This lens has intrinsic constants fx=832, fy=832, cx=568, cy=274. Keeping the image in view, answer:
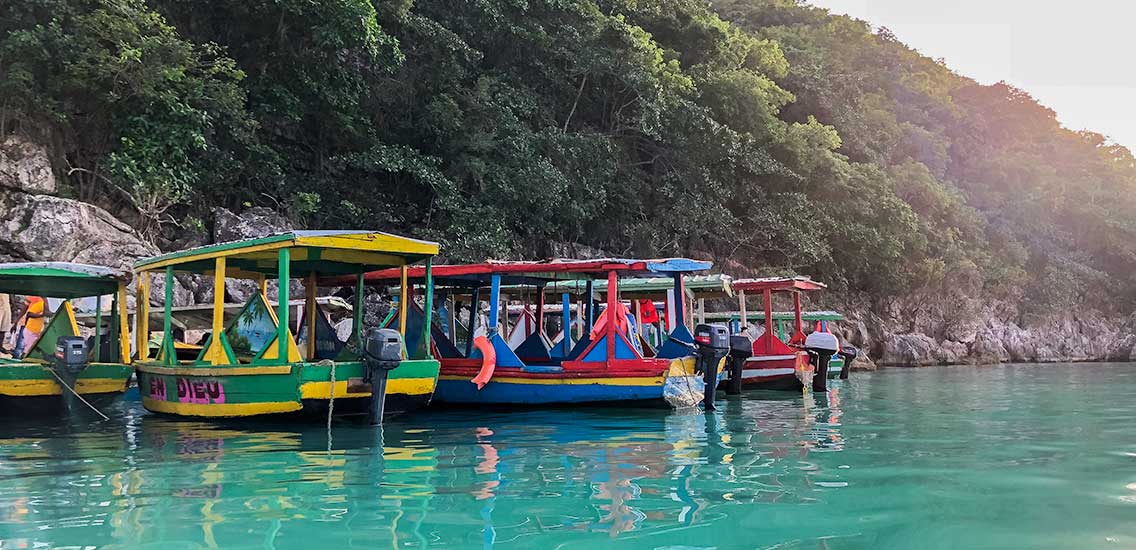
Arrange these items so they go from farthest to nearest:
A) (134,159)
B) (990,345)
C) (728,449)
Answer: (990,345)
(134,159)
(728,449)

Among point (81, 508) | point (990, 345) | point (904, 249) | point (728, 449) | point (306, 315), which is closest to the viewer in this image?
point (81, 508)

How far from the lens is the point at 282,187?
1845cm

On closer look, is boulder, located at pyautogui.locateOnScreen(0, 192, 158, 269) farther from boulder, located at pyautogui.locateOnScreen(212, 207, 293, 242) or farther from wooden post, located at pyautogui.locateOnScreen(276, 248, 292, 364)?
wooden post, located at pyautogui.locateOnScreen(276, 248, 292, 364)

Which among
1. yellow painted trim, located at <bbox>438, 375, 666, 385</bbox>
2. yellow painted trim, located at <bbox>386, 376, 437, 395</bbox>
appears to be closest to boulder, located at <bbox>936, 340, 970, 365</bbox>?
yellow painted trim, located at <bbox>438, 375, 666, 385</bbox>

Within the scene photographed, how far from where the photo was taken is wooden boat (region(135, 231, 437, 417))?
332 inches

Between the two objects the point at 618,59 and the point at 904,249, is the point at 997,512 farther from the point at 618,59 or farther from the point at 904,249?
the point at 904,249

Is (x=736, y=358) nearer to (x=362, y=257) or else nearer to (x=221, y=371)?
(x=362, y=257)

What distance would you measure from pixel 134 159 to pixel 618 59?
11.8 metres

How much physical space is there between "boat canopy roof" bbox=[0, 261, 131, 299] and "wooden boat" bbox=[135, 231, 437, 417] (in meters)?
0.63

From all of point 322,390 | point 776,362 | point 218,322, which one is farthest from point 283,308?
point 776,362

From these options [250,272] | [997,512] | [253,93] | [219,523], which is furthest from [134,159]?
[997,512]

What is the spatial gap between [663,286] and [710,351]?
11.7 ft

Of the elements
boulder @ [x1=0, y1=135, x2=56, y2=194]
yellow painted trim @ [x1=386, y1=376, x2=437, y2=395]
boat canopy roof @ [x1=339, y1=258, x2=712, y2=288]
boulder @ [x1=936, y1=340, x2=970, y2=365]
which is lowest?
boulder @ [x1=936, y1=340, x2=970, y2=365]

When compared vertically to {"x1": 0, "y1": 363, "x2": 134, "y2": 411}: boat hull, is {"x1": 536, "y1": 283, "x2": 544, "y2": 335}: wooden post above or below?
above
